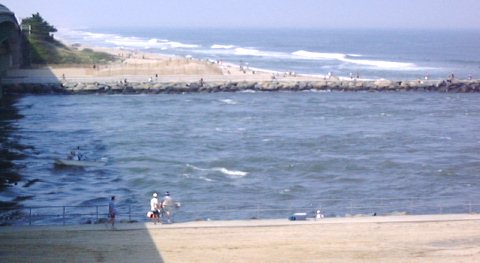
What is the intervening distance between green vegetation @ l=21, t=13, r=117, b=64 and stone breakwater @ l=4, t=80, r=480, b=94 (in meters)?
13.4

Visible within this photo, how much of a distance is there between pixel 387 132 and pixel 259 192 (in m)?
15.3

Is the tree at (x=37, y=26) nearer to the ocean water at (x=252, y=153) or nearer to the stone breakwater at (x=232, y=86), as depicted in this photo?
the stone breakwater at (x=232, y=86)

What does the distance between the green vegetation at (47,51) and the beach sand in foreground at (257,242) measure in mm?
53734

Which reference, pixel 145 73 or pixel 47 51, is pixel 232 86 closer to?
pixel 145 73

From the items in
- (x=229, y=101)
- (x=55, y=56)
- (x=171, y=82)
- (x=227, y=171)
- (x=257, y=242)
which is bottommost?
(x=229, y=101)

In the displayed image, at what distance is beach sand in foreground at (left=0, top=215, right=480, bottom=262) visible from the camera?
51.7 ft

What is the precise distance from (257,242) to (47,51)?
191 ft

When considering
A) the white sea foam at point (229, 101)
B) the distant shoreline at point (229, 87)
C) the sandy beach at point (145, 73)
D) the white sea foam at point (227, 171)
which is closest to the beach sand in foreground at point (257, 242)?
the white sea foam at point (227, 171)

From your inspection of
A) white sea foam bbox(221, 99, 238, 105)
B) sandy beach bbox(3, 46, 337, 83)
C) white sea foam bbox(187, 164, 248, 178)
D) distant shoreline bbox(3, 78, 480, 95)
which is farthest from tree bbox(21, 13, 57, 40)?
white sea foam bbox(187, 164, 248, 178)

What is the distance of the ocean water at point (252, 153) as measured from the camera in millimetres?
24547

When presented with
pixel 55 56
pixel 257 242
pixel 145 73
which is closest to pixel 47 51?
pixel 55 56

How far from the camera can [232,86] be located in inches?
2301

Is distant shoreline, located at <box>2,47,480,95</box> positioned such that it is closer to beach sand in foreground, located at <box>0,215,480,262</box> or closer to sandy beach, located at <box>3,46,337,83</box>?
sandy beach, located at <box>3,46,337,83</box>

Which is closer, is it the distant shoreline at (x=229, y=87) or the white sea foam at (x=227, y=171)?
the white sea foam at (x=227, y=171)
